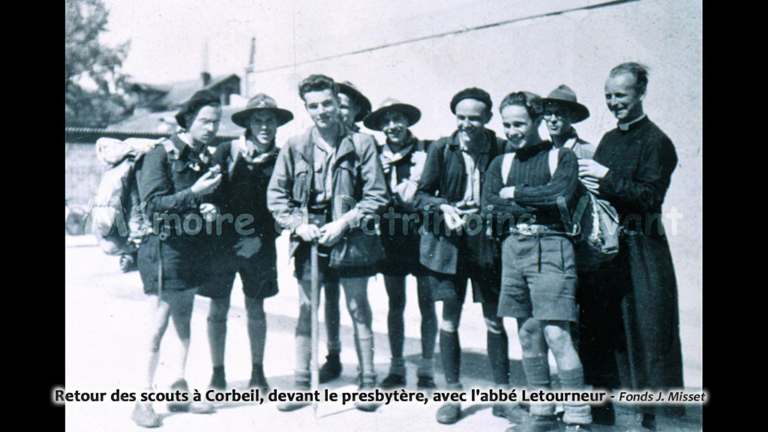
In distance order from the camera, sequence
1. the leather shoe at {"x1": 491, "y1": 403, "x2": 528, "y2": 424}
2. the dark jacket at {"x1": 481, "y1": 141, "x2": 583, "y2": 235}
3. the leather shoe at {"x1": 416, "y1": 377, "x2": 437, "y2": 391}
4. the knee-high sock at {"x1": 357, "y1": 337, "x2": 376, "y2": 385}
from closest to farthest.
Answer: the dark jacket at {"x1": 481, "y1": 141, "x2": 583, "y2": 235} < the leather shoe at {"x1": 491, "y1": 403, "x2": 528, "y2": 424} < the knee-high sock at {"x1": 357, "y1": 337, "x2": 376, "y2": 385} < the leather shoe at {"x1": 416, "y1": 377, "x2": 437, "y2": 391}

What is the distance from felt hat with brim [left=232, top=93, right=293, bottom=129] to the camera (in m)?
3.93

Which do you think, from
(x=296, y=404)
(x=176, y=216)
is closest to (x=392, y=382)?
(x=296, y=404)

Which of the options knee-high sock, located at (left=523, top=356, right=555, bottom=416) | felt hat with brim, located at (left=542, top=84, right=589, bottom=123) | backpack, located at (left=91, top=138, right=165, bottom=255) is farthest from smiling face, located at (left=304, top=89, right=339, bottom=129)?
knee-high sock, located at (left=523, top=356, right=555, bottom=416)

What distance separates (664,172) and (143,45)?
147 inches

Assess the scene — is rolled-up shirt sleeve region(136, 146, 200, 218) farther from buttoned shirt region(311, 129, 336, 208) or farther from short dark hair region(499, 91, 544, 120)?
short dark hair region(499, 91, 544, 120)

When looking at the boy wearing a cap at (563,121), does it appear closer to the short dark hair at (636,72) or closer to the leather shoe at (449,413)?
the short dark hair at (636,72)

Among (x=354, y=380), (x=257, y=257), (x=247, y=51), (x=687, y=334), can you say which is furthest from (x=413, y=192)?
(x=687, y=334)

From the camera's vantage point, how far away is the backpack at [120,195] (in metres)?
3.85

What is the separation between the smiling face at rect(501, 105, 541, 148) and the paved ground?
1734 millimetres

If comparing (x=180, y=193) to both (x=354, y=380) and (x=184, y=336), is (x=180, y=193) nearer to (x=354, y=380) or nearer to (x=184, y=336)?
(x=184, y=336)

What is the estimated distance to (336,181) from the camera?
12.7 feet

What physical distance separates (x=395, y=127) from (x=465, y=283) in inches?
46.4

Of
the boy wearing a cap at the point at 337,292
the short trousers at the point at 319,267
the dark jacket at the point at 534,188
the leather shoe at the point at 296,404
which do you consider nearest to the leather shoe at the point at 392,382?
the boy wearing a cap at the point at 337,292

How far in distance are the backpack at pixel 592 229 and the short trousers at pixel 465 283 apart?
544 millimetres
